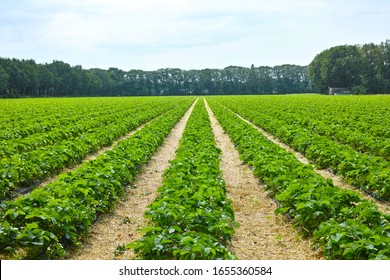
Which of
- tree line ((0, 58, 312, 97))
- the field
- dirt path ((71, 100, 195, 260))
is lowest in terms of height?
dirt path ((71, 100, 195, 260))

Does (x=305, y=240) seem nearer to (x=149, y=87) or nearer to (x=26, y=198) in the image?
(x=26, y=198)

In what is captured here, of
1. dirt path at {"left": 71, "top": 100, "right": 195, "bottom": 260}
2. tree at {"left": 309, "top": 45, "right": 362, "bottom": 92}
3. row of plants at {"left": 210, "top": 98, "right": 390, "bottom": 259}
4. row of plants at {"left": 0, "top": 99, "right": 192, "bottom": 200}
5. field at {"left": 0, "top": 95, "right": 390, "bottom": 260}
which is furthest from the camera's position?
tree at {"left": 309, "top": 45, "right": 362, "bottom": 92}

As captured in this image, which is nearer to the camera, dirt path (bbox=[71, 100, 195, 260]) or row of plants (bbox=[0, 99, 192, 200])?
dirt path (bbox=[71, 100, 195, 260])

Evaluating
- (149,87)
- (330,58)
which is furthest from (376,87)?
(149,87)

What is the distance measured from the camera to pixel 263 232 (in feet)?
26.7

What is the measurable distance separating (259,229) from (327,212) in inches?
59.9

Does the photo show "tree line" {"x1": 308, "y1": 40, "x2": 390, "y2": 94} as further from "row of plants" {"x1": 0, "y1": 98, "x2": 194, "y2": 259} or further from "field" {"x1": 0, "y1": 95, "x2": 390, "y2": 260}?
"row of plants" {"x1": 0, "y1": 98, "x2": 194, "y2": 259}

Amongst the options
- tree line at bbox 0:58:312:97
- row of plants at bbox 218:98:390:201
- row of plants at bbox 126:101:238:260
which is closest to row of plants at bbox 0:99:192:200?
row of plants at bbox 126:101:238:260

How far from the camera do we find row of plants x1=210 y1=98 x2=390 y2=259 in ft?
18.7

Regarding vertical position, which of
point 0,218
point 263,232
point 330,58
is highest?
point 330,58

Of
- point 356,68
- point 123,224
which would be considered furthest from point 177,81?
point 123,224

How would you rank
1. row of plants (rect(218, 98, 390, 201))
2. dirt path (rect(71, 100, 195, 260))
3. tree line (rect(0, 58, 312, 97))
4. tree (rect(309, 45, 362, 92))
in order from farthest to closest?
tree line (rect(0, 58, 312, 97))
tree (rect(309, 45, 362, 92))
row of plants (rect(218, 98, 390, 201))
dirt path (rect(71, 100, 195, 260))

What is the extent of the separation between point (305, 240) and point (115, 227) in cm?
386

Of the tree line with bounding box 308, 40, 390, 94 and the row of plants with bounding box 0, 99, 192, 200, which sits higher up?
the tree line with bounding box 308, 40, 390, 94
